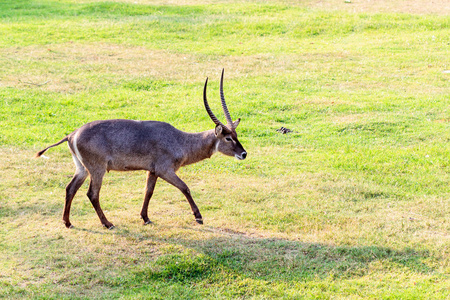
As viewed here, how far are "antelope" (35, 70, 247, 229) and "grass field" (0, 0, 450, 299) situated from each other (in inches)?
21.6

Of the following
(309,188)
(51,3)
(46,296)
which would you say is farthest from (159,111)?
(51,3)

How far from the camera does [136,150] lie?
802cm

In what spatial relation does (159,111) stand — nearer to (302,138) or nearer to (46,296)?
(302,138)

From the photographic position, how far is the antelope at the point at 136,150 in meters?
7.86

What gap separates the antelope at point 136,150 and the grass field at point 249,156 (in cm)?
55

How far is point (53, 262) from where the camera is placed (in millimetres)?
6996

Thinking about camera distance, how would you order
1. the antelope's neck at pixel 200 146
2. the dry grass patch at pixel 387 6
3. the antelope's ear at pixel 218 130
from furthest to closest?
the dry grass patch at pixel 387 6 < the antelope's neck at pixel 200 146 < the antelope's ear at pixel 218 130

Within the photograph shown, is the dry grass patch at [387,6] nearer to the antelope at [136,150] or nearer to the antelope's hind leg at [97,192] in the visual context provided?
the antelope at [136,150]

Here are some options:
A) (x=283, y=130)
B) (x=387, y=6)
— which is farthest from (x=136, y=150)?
(x=387, y=6)

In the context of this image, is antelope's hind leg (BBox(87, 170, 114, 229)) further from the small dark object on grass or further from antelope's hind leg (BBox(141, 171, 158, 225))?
the small dark object on grass

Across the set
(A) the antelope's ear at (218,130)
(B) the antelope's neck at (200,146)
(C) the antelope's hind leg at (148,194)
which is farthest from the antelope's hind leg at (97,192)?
(A) the antelope's ear at (218,130)

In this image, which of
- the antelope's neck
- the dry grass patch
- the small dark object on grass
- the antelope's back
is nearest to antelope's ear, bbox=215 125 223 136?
the antelope's neck

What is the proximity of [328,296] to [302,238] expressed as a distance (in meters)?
1.44

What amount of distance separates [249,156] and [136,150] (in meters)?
3.54
